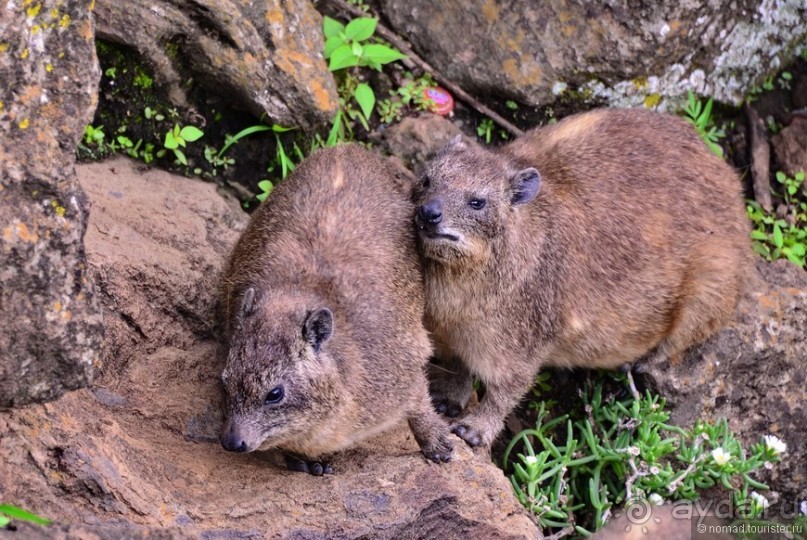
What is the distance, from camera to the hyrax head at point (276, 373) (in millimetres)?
5293

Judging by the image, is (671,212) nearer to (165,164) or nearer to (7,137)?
(165,164)

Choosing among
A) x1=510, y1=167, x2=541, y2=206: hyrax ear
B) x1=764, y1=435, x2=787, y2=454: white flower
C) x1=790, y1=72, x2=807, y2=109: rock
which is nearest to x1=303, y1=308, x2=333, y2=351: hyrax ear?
x1=510, y1=167, x2=541, y2=206: hyrax ear

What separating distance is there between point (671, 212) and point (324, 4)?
10.5 ft

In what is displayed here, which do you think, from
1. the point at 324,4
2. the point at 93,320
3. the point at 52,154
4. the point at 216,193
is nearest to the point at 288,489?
the point at 93,320

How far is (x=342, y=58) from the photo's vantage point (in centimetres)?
756

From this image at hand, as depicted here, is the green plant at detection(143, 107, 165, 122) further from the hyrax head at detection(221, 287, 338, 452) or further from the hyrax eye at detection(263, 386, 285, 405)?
the hyrax eye at detection(263, 386, 285, 405)

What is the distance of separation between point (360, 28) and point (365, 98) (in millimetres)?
546

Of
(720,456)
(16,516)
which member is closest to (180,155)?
(16,516)

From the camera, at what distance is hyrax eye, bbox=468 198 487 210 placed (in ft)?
20.4

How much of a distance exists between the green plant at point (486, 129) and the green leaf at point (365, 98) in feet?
3.12

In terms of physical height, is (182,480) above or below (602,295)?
below

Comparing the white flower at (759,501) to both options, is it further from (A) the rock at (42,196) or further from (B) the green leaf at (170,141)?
(B) the green leaf at (170,141)

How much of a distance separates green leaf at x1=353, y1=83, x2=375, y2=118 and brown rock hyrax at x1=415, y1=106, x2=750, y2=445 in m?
1.14

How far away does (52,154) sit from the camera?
4676mm
